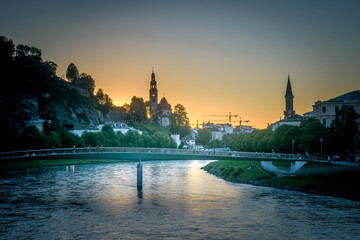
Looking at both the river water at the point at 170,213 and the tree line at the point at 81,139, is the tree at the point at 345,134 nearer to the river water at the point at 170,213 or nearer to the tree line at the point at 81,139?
the river water at the point at 170,213

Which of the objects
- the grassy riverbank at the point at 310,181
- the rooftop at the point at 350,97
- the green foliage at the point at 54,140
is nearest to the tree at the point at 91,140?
the green foliage at the point at 54,140

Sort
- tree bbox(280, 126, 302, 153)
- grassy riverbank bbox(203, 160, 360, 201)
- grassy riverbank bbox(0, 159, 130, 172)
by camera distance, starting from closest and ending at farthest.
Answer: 1. grassy riverbank bbox(203, 160, 360, 201)
2. grassy riverbank bbox(0, 159, 130, 172)
3. tree bbox(280, 126, 302, 153)

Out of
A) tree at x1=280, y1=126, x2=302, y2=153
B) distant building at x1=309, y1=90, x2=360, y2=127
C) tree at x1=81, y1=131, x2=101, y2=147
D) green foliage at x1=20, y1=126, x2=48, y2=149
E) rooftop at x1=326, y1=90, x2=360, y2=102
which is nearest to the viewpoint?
tree at x1=280, y1=126, x2=302, y2=153

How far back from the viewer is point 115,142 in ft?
463

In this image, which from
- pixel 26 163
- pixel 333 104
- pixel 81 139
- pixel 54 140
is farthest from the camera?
pixel 81 139

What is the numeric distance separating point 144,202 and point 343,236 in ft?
74.8

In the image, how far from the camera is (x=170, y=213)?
45469 mm

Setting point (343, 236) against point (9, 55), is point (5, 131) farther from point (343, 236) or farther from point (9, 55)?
point (343, 236)

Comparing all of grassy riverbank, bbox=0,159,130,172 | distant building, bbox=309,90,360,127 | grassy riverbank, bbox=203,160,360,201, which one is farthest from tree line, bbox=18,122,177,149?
distant building, bbox=309,90,360,127

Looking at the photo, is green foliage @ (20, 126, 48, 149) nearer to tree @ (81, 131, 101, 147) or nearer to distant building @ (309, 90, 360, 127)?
tree @ (81, 131, 101, 147)

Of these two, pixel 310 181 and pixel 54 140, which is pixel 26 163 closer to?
pixel 54 140

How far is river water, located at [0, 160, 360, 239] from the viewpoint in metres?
37.9

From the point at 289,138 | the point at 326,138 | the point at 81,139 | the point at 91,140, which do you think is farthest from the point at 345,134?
the point at 91,140

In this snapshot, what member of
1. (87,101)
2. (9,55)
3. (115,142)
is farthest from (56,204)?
(87,101)
